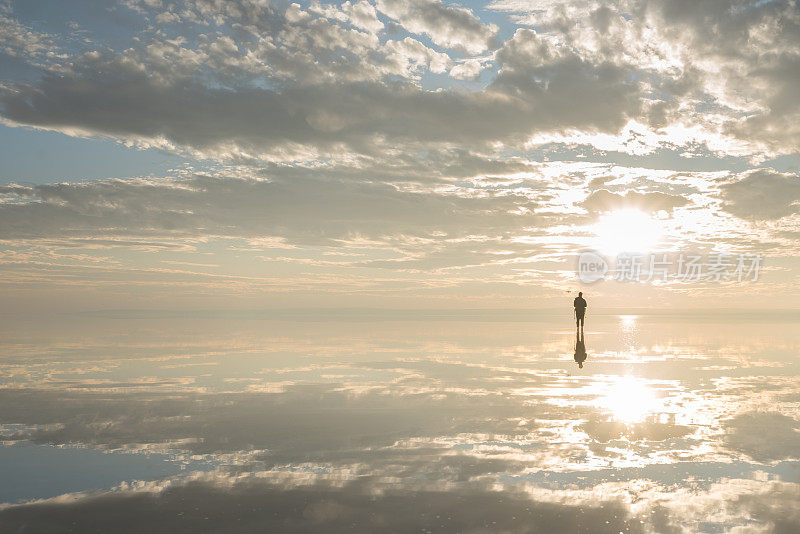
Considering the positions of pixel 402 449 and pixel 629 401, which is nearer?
pixel 402 449

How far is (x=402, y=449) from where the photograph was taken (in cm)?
2012

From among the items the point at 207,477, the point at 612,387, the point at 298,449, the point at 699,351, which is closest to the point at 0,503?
the point at 207,477

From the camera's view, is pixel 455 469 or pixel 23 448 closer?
pixel 455 469

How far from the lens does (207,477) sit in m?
17.1

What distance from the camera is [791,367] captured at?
41.7 metres

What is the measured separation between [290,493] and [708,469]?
12.1m

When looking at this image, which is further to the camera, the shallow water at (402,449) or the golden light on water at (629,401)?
the golden light on water at (629,401)

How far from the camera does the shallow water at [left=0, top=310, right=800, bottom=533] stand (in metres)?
14.5

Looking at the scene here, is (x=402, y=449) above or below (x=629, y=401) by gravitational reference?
below

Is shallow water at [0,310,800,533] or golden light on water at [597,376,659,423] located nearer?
shallow water at [0,310,800,533]

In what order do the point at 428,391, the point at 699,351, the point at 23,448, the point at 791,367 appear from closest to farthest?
the point at 23,448 → the point at 428,391 → the point at 791,367 → the point at 699,351

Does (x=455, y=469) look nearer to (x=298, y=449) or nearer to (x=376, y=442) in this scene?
(x=376, y=442)

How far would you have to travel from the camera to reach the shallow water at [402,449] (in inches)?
571

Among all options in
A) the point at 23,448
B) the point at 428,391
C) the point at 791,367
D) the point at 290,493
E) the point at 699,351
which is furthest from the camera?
the point at 699,351
